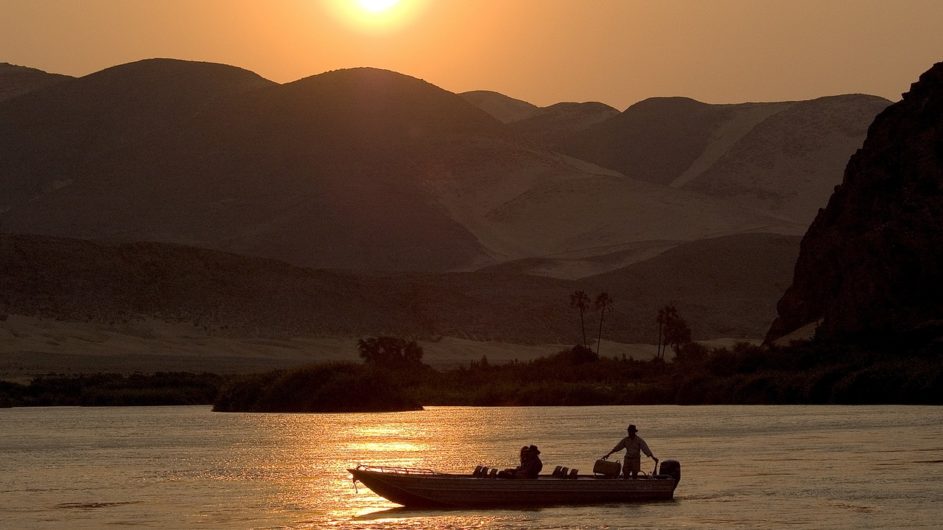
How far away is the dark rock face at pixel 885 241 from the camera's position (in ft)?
329

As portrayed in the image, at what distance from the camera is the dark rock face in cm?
Answer: 10038

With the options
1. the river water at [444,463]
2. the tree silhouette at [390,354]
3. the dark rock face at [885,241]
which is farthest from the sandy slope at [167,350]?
the dark rock face at [885,241]

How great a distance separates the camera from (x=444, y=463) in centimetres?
5741

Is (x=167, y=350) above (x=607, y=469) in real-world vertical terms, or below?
above

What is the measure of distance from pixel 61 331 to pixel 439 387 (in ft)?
155

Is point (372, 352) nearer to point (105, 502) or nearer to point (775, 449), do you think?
point (775, 449)

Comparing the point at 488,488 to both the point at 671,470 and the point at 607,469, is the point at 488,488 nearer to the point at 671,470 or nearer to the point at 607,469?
the point at 607,469

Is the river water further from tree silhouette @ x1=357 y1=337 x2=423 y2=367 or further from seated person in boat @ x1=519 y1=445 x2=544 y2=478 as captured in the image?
tree silhouette @ x1=357 y1=337 x2=423 y2=367

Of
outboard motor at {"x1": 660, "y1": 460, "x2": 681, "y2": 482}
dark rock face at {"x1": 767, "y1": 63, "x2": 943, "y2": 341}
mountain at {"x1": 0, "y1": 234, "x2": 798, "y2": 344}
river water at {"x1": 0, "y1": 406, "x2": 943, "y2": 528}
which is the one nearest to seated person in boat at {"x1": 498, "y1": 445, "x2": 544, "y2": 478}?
river water at {"x1": 0, "y1": 406, "x2": 943, "y2": 528}

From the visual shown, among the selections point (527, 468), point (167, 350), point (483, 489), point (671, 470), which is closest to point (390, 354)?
point (167, 350)

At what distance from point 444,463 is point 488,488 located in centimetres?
1406

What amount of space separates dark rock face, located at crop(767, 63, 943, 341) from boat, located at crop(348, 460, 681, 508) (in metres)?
52.8

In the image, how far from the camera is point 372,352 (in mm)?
118750

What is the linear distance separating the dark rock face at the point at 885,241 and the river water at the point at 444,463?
14784 mm
